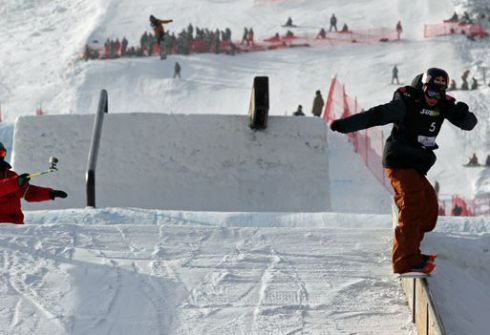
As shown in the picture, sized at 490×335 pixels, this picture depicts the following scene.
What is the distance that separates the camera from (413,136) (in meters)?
7.20

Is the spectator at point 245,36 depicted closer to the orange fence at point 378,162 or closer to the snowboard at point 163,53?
the snowboard at point 163,53

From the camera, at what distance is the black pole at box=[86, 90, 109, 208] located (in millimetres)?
10469

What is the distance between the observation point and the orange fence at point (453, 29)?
132ft

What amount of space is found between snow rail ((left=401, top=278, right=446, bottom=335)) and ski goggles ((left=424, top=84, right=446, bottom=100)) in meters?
1.19

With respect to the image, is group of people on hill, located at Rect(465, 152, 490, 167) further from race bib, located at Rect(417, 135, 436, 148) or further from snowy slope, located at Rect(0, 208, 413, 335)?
race bib, located at Rect(417, 135, 436, 148)

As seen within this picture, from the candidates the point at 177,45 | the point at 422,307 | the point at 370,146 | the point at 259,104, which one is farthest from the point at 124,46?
the point at 422,307

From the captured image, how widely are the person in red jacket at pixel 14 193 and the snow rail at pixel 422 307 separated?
3272 mm

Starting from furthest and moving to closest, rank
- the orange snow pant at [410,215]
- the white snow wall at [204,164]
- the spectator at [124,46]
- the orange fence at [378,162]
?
the spectator at [124,46]
the orange fence at [378,162]
the white snow wall at [204,164]
the orange snow pant at [410,215]

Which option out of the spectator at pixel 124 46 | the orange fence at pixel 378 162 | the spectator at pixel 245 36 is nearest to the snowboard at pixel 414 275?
the orange fence at pixel 378 162

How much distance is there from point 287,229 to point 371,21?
3599cm

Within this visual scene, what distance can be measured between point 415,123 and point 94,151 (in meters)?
4.66

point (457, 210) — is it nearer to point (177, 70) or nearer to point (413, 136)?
point (413, 136)

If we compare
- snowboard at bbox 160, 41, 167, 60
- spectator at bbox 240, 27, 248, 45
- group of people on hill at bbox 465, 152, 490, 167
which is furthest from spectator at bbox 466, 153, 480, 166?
spectator at bbox 240, 27, 248, 45

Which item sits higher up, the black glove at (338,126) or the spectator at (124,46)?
the spectator at (124,46)
